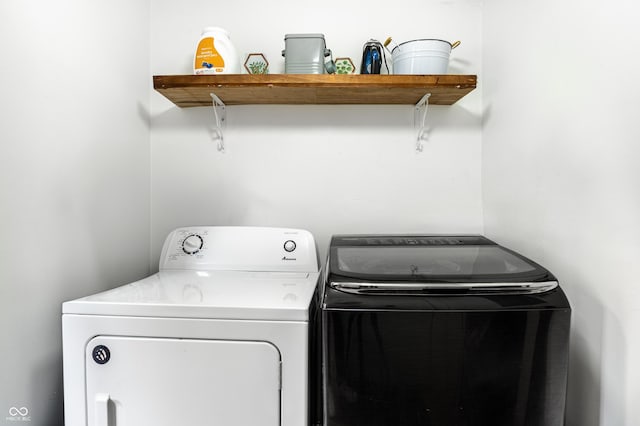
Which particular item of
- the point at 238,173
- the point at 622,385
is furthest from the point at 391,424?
the point at 238,173

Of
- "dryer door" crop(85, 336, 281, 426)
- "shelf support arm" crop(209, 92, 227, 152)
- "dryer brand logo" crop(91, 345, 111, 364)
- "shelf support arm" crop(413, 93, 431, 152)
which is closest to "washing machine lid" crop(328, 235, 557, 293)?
"dryer door" crop(85, 336, 281, 426)

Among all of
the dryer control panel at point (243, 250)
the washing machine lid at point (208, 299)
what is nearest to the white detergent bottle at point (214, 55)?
the dryer control panel at point (243, 250)

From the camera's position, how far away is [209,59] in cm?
142

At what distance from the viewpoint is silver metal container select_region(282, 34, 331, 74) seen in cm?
144

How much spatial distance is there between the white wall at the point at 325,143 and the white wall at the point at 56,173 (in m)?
0.23

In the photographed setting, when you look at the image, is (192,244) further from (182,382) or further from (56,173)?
(182,382)

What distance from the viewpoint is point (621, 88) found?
864mm

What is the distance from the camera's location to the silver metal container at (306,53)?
1438mm

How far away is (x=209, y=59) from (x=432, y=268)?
1143mm

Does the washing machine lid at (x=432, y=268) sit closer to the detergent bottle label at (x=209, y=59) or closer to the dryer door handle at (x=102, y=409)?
the dryer door handle at (x=102, y=409)

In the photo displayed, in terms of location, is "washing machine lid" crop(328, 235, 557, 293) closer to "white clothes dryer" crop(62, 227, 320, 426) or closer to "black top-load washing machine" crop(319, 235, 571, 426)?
"black top-load washing machine" crop(319, 235, 571, 426)
